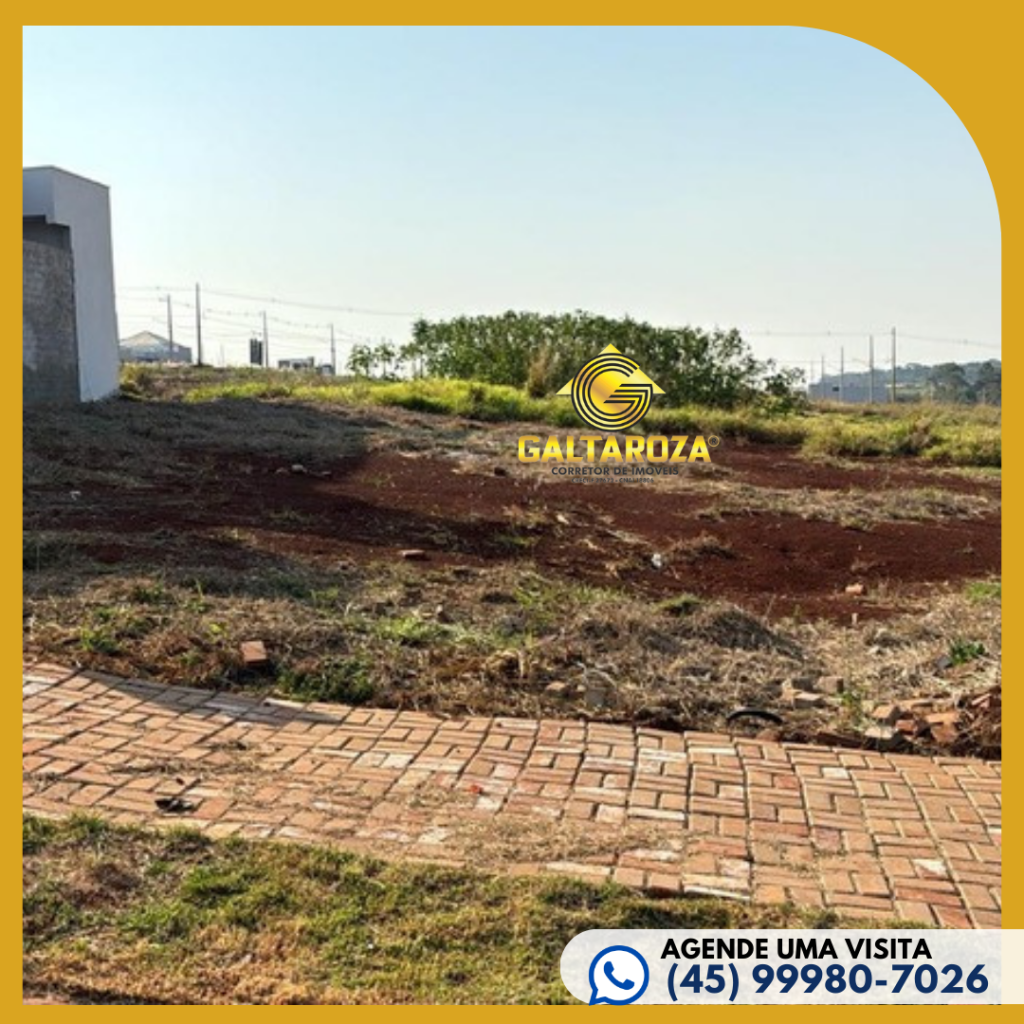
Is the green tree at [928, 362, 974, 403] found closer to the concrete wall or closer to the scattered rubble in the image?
the concrete wall

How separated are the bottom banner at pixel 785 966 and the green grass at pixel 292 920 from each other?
54 mm

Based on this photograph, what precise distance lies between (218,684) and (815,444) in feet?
43.7

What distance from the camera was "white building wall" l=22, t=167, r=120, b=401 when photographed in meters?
16.1

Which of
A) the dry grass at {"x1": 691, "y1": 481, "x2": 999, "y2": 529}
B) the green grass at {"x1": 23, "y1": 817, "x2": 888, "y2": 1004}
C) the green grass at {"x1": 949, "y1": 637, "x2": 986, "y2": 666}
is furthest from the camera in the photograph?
the dry grass at {"x1": 691, "y1": 481, "x2": 999, "y2": 529}

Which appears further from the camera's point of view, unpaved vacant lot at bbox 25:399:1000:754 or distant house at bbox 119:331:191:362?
distant house at bbox 119:331:191:362

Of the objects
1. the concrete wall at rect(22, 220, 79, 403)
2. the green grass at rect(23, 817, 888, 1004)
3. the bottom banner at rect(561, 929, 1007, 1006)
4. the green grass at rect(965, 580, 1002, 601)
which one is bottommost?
the bottom banner at rect(561, 929, 1007, 1006)

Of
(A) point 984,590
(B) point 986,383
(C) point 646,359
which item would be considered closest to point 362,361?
(C) point 646,359

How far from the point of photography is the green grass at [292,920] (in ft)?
8.05

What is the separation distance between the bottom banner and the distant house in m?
38.0

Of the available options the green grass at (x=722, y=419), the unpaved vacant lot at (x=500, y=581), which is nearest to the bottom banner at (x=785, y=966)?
the unpaved vacant lot at (x=500, y=581)

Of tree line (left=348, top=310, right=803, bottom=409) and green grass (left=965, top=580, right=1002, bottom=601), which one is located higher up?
tree line (left=348, top=310, right=803, bottom=409)

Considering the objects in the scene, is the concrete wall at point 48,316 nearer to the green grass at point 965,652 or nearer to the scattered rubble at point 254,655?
the scattered rubble at point 254,655

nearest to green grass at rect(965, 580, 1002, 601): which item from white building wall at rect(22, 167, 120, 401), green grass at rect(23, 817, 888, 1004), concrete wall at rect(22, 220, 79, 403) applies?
green grass at rect(23, 817, 888, 1004)

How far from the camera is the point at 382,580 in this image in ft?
20.6
